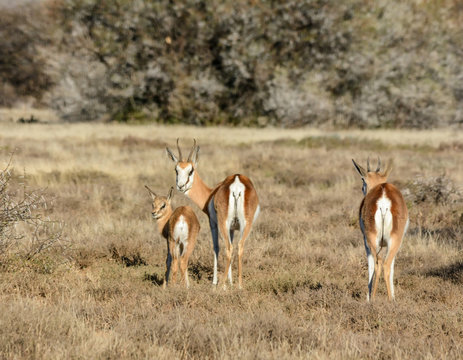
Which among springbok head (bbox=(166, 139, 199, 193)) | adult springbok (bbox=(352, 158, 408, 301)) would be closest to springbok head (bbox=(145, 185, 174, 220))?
springbok head (bbox=(166, 139, 199, 193))

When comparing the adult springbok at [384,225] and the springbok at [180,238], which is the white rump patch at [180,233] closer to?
the springbok at [180,238]

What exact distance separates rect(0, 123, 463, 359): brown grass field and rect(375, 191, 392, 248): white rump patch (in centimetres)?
75

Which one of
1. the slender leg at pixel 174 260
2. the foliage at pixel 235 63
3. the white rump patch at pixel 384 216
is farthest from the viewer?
the foliage at pixel 235 63

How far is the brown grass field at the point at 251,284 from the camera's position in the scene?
467 cm

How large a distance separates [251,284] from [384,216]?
6.54 feet

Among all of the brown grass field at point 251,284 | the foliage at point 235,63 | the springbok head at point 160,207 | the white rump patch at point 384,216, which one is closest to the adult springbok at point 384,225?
the white rump patch at point 384,216

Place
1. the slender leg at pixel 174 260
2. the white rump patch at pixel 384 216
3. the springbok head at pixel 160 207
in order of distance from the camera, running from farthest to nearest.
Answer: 1. the springbok head at pixel 160 207
2. the slender leg at pixel 174 260
3. the white rump patch at pixel 384 216

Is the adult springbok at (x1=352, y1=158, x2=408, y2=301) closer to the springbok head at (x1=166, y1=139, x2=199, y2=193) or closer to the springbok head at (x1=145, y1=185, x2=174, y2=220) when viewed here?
the springbok head at (x1=166, y1=139, x2=199, y2=193)

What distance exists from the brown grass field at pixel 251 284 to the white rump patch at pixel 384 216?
2.46ft

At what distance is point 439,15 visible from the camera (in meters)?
44.5

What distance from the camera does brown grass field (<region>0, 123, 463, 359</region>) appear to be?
15.3 feet

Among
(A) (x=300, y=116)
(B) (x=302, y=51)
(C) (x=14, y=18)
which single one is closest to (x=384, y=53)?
(B) (x=302, y=51)

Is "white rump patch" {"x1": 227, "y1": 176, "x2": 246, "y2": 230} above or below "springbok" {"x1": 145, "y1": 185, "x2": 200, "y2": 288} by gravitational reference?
above

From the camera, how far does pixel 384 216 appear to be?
5953mm
